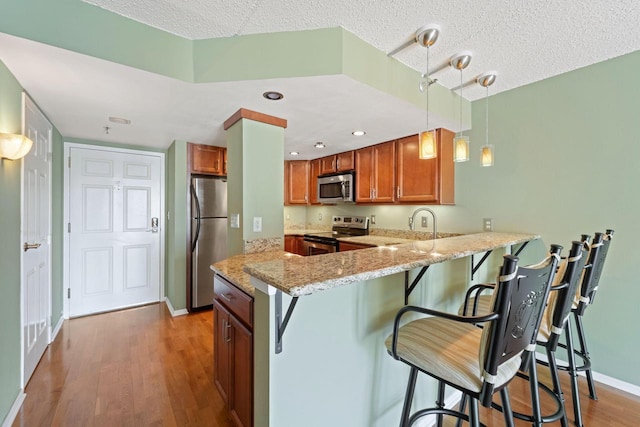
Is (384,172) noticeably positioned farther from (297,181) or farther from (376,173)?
(297,181)

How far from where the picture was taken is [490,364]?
3.04 feet

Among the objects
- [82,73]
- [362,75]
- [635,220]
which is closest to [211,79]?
[82,73]

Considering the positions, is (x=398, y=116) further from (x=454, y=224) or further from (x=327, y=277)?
(x=327, y=277)

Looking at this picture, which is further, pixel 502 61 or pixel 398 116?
pixel 398 116

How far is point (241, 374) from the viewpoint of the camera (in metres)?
1.48

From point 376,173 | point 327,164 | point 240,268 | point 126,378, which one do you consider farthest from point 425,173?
point 126,378

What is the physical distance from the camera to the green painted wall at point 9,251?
5.35ft

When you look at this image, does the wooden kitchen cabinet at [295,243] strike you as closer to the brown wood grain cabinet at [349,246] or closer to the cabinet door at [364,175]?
the brown wood grain cabinet at [349,246]

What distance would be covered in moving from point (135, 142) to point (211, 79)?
89.4 inches

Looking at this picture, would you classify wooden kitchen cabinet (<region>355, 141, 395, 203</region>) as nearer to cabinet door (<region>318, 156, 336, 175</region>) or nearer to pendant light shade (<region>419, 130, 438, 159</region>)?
cabinet door (<region>318, 156, 336, 175</region>)

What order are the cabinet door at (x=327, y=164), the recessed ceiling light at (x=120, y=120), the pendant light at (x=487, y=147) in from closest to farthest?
1. the pendant light at (x=487, y=147)
2. the recessed ceiling light at (x=120, y=120)
3. the cabinet door at (x=327, y=164)

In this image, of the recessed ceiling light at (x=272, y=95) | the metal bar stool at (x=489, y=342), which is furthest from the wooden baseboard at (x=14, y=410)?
the recessed ceiling light at (x=272, y=95)

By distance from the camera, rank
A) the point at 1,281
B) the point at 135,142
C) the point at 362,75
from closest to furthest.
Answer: the point at 1,281 < the point at 362,75 < the point at 135,142

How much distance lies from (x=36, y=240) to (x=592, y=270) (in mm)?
3945
